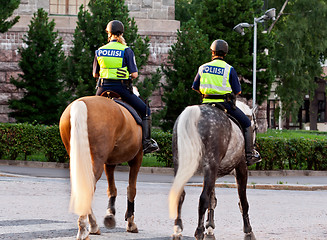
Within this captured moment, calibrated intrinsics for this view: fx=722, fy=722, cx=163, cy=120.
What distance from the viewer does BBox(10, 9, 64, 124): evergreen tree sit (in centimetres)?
2841

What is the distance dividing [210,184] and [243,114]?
1.52m

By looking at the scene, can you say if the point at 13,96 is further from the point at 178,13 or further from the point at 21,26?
the point at 178,13

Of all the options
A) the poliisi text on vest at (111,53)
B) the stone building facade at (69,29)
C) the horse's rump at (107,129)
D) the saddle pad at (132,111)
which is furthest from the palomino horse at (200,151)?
the stone building facade at (69,29)

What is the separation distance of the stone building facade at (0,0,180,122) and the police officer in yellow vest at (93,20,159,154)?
63.8 ft

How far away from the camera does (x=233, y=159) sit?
30.5 ft

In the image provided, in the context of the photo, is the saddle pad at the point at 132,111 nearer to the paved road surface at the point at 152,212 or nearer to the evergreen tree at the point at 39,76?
the paved road surface at the point at 152,212

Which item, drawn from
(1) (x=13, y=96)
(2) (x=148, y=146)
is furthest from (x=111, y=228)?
(1) (x=13, y=96)

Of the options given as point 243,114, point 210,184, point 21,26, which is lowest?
point 210,184

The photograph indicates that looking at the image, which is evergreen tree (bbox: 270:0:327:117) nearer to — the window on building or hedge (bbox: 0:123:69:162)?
the window on building

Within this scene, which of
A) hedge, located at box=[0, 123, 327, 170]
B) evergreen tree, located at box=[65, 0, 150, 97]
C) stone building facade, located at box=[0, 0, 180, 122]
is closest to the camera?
hedge, located at box=[0, 123, 327, 170]

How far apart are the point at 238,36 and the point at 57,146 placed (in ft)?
50.3

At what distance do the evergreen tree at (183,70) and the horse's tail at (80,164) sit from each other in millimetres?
18890

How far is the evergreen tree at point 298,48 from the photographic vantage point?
50.4 meters

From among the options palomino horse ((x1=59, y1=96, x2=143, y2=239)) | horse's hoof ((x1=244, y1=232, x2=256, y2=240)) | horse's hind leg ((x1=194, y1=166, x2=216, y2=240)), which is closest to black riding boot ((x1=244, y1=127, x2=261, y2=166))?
horse's hoof ((x1=244, y1=232, x2=256, y2=240))
